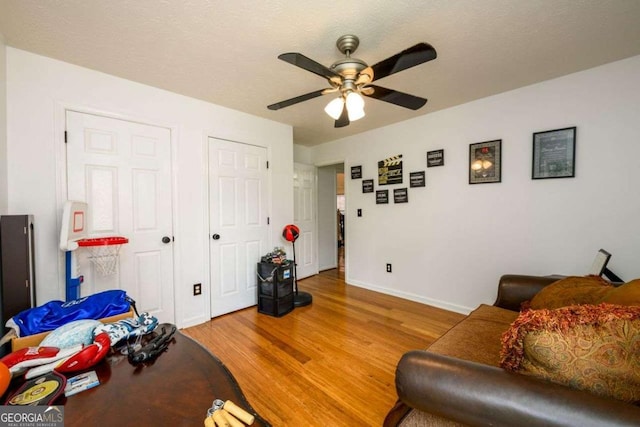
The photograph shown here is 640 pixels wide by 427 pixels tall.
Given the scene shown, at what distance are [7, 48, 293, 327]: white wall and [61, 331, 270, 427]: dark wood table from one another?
1754 mm

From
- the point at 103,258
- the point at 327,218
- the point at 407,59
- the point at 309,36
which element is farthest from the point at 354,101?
the point at 327,218

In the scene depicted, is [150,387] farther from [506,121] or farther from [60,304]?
[506,121]

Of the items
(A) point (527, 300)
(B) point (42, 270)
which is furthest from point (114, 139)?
(A) point (527, 300)

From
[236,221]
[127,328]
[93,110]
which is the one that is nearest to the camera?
[127,328]

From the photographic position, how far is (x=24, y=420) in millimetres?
673

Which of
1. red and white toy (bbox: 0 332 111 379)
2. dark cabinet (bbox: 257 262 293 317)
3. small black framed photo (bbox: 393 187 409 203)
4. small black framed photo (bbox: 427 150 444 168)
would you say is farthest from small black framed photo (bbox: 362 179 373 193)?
red and white toy (bbox: 0 332 111 379)

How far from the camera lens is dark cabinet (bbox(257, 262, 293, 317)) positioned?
9.59ft

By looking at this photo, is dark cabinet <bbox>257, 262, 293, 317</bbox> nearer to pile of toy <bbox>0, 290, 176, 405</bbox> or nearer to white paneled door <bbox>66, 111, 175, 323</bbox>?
white paneled door <bbox>66, 111, 175, 323</bbox>

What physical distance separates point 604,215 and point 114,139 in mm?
4277

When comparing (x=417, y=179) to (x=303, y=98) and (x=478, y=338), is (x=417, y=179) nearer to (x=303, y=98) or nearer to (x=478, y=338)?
(x=303, y=98)

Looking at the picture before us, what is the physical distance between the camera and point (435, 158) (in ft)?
10.2

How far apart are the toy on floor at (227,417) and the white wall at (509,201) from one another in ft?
9.49

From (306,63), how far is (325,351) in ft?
Answer: 7.09

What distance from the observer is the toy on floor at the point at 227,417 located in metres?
0.65
